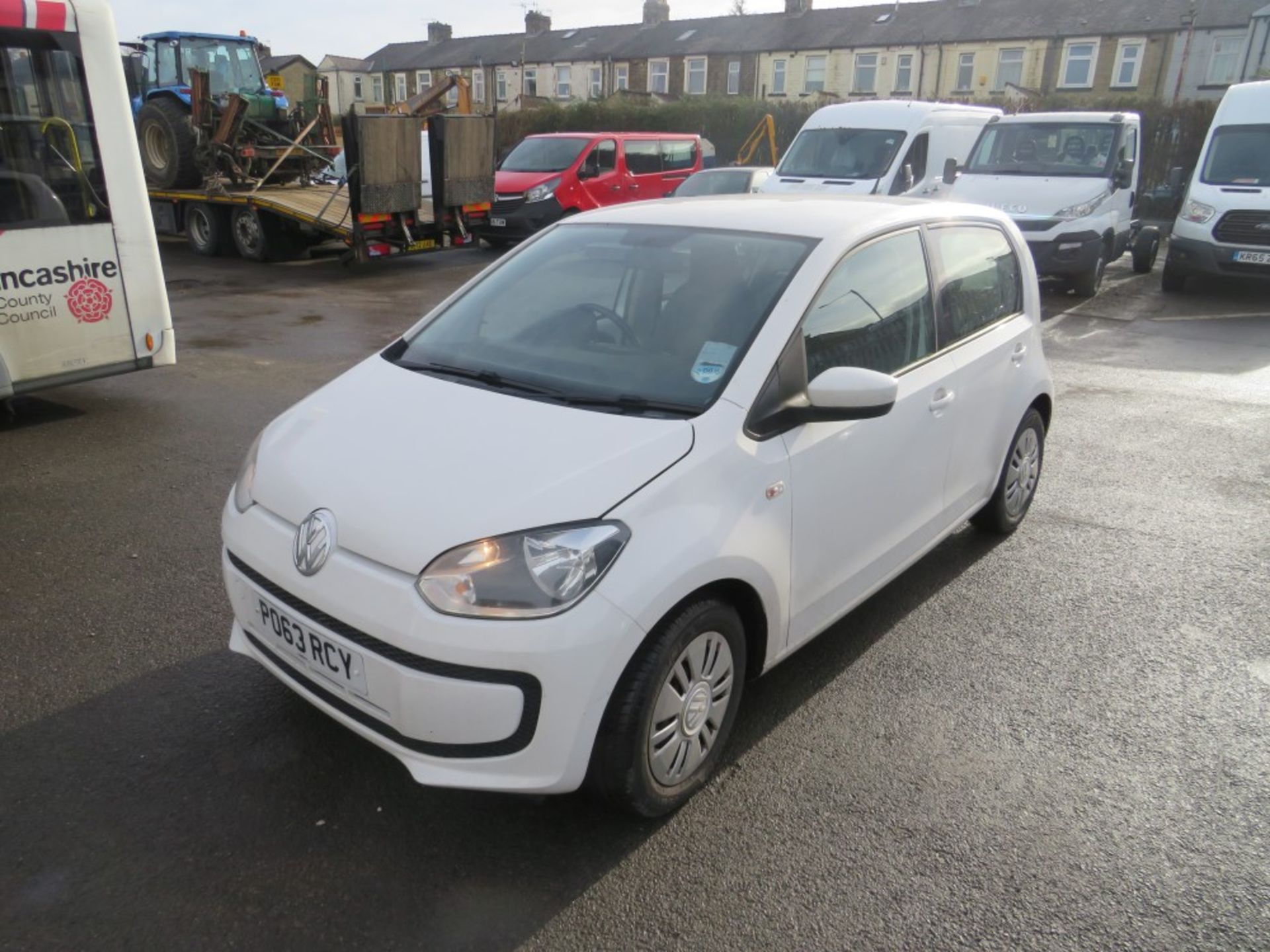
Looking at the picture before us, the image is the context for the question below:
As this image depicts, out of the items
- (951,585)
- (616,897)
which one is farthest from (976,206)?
(616,897)

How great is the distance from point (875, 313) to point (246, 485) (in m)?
2.26

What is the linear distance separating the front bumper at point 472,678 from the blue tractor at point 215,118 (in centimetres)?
1438

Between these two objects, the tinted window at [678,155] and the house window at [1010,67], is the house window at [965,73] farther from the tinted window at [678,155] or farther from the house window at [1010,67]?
A: the tinted window at [678,155]

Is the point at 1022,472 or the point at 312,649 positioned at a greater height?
the point at 312,649

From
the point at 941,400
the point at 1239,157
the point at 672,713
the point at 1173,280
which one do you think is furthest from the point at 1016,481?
the point at 1173,280

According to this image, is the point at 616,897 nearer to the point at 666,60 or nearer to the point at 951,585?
the point at 951,585

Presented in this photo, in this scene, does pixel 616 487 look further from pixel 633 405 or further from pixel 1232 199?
pixel 1232 199

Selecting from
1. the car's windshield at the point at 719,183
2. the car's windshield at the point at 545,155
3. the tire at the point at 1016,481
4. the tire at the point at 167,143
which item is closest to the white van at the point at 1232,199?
the car's windshield at the point at 719,183

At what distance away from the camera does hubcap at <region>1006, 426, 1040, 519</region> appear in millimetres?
4793

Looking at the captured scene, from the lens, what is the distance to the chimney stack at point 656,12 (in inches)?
2106

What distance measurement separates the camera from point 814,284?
126 inches

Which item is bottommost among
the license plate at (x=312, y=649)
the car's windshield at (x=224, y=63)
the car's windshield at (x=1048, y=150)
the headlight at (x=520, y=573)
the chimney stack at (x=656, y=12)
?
the license plate at (x=312, y=649)

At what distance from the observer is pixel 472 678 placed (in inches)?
95.5

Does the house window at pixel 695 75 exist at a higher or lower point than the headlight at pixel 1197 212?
higher
